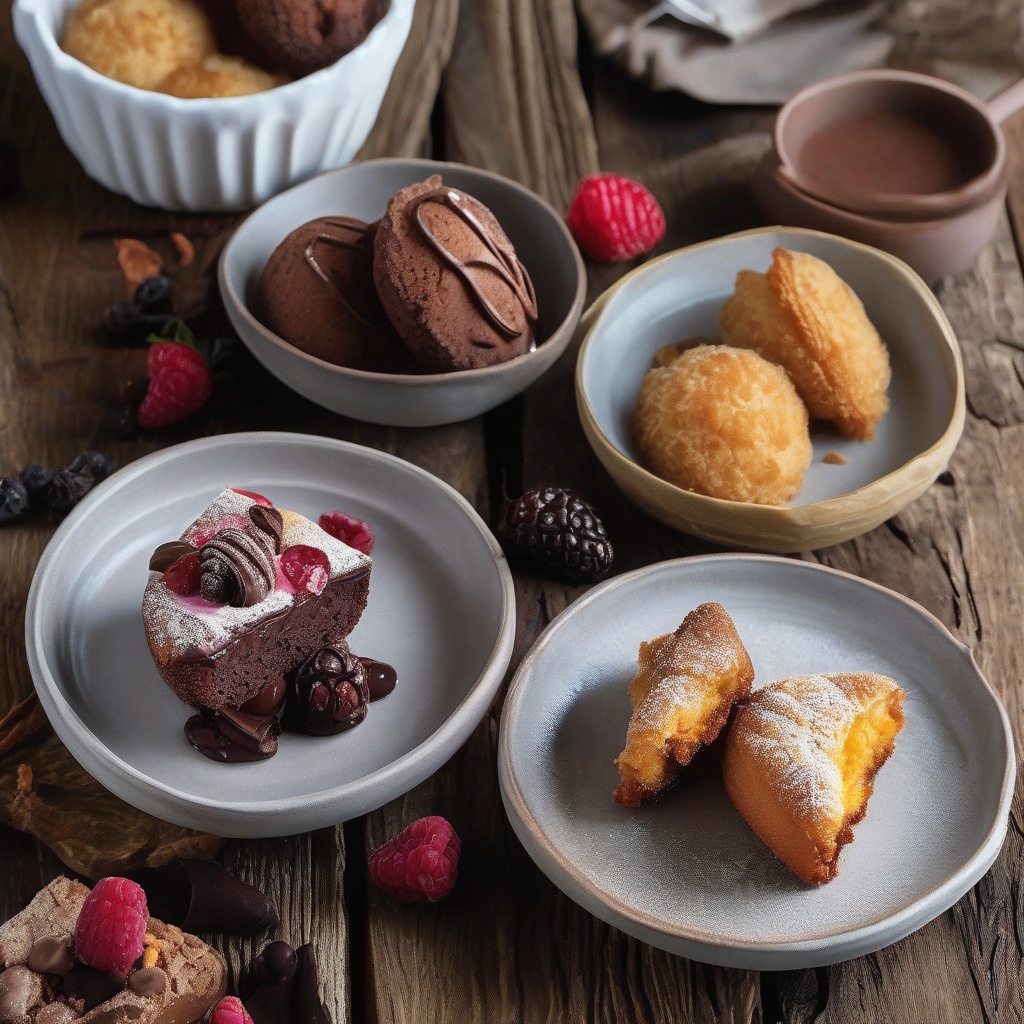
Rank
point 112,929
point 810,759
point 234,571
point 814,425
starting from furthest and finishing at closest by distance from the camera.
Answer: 1. point 814,425
2. point 234,571
3. point 810,759
4. point 112,929

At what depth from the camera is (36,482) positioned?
6.31 ft

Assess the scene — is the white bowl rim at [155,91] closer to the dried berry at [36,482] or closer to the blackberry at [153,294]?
the blackberry at [153,294]

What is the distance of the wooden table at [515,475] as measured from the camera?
1.47m

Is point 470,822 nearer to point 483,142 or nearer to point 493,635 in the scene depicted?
point 493,635

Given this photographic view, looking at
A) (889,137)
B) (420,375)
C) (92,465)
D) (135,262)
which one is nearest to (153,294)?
(135,262)

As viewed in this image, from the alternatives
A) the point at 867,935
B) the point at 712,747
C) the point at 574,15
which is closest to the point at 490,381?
the point at 712,747

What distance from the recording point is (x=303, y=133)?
89.4 inches

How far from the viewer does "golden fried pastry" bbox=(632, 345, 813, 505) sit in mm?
1910

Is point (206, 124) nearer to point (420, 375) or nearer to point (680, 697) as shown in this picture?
point (420, 375)

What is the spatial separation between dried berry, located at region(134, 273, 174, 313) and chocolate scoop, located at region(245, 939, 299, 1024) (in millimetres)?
1276

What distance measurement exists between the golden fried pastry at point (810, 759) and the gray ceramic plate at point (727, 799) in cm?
5

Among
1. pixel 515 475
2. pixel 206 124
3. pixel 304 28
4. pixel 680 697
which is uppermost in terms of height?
pixel 304 28

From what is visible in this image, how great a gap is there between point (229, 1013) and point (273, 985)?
3.8 inches

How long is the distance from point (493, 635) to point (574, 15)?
189cm
